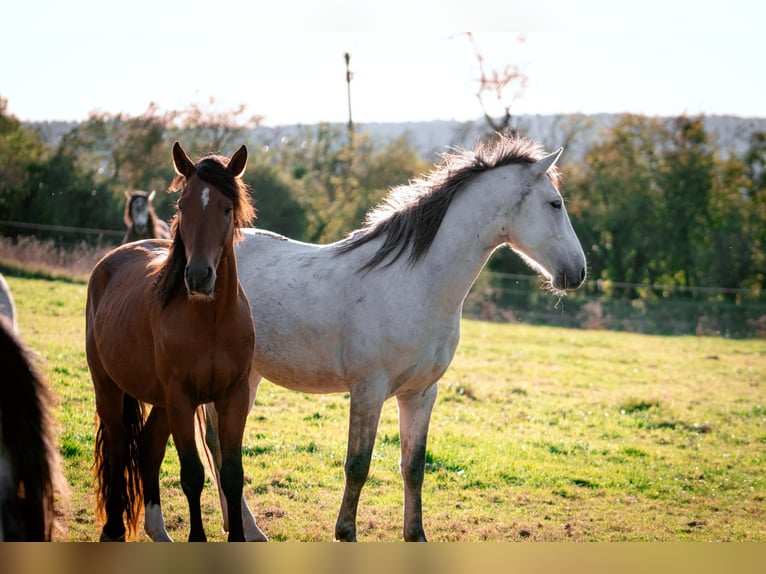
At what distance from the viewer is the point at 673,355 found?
14562mm

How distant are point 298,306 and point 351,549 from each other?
2831mm

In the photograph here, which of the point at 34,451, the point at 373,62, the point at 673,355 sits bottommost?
the point at 673,355

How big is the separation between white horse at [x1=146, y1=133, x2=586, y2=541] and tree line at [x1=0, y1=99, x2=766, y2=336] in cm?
1648

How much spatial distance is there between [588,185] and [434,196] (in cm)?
2288

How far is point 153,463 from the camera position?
391cm

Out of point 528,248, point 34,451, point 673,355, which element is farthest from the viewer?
point 673,355

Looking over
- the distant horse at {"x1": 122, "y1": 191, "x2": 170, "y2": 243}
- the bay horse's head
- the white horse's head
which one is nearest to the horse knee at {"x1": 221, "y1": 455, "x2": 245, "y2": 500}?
the bay horse's head

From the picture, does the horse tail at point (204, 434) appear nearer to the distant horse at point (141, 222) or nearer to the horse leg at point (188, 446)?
the horse leg at point (188, 446)

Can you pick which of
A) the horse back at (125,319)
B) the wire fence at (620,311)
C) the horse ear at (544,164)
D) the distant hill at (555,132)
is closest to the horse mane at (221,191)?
the horse back at (125,319)

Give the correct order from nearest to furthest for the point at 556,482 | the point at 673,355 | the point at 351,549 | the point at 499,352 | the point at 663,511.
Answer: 1. the point at 351,549
2. the point at 663,511
3. the point at 556,482
4. the point at 499,352
5. the point at 673,355

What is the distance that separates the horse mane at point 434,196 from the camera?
429 cm

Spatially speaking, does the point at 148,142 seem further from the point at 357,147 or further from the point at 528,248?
the point at 528,248

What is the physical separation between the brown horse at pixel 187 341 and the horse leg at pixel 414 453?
1085 mm

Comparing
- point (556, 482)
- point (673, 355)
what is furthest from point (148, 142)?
point (556, 482)
